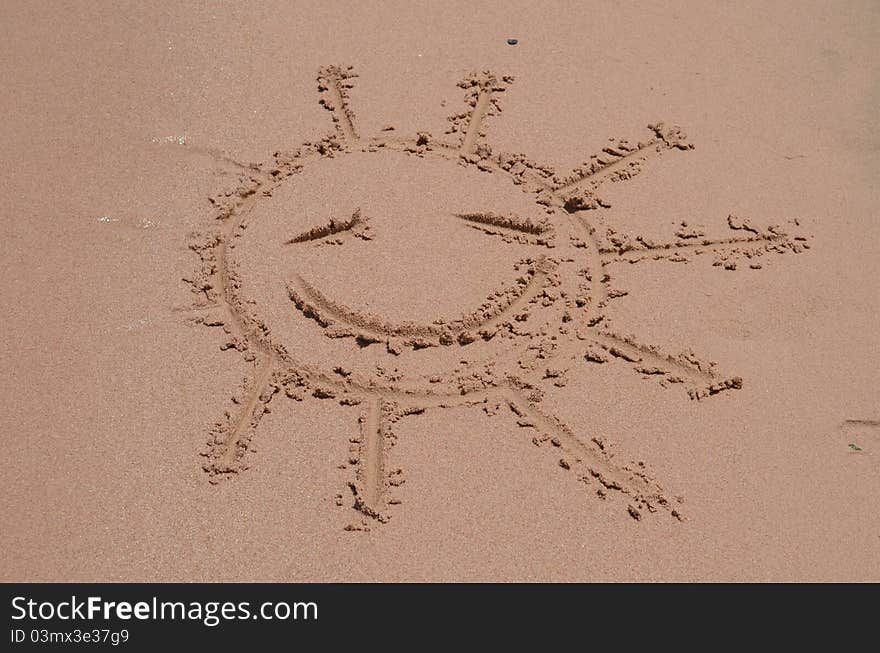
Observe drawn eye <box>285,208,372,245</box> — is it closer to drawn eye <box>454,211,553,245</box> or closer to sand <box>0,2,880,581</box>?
sand <box>0,2,880,581</box>

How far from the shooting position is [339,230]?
3.71 m

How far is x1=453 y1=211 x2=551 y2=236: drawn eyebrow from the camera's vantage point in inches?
148

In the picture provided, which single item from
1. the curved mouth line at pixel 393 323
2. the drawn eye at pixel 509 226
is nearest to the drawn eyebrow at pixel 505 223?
the drawn eye at pixel 509 226

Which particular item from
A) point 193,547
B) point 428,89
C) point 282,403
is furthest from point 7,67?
point 193,547

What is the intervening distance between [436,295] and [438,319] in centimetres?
12

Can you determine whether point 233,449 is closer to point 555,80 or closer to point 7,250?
point 7,250

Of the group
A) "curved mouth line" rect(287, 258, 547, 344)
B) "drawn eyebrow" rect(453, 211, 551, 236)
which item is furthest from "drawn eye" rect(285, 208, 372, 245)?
"drawn eyebrow" rect(453, 211, 551, 236)

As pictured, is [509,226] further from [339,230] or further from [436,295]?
[339,230]

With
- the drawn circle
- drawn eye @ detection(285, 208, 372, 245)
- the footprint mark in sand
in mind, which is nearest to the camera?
the footprint mark in sand

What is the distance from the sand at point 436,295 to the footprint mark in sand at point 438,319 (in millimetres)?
12

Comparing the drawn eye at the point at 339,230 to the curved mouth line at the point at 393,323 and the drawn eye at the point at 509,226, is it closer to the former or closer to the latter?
the curved mouth line at the point at 393,323

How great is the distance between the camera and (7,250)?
3648 mm

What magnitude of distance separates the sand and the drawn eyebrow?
0.04 ft

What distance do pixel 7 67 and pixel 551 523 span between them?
3.49m
